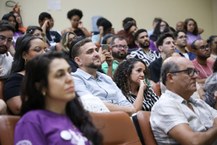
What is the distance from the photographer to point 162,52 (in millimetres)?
4367

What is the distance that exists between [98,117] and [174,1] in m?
6.04

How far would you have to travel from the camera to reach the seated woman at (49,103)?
144cm

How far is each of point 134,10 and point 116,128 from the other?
539 centimetres

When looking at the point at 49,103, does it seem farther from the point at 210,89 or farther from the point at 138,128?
the point at 210,89

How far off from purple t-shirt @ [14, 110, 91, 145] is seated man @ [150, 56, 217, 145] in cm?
69

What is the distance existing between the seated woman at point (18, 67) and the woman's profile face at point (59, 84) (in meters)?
0.71

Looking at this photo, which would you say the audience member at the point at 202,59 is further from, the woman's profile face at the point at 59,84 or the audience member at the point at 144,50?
the woman's profile face at the point at 59,84

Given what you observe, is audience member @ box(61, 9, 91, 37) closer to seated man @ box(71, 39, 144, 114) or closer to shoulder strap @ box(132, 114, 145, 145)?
seated man @ box(71, 39, 144, 114)

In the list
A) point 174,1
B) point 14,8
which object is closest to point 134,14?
point 174,1

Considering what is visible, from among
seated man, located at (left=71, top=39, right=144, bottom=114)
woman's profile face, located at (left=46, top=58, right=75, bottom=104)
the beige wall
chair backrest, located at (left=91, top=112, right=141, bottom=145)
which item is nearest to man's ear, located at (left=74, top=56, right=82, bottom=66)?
seated man, located at (left=71, top=39, right=144, bottom=114)

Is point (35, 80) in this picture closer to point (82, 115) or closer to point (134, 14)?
point (82, 115)

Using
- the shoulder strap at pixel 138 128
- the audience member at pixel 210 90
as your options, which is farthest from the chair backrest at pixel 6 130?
the audience member at pixel 210 90

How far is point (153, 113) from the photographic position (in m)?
2.20

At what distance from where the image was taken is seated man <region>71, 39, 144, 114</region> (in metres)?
2.56
